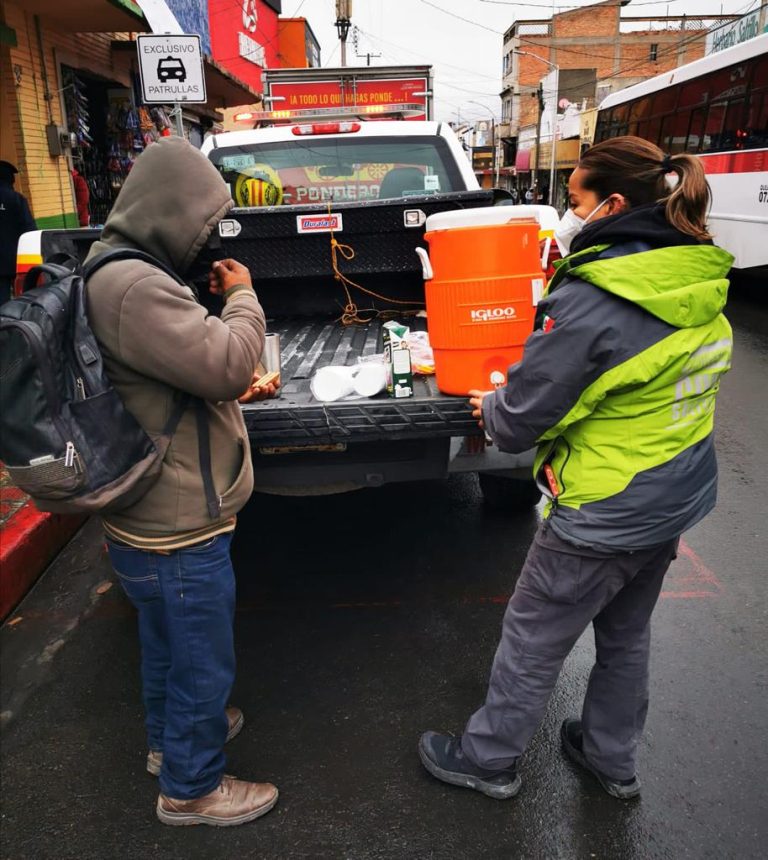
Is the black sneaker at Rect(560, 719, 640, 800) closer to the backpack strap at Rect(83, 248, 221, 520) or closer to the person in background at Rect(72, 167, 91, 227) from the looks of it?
the backpack strap at Rect(83, 248, 221, 520)

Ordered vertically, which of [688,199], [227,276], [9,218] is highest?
[688,199]

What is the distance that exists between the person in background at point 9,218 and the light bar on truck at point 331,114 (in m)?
2.51

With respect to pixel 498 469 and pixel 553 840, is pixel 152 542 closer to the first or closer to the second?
pixel 553 840

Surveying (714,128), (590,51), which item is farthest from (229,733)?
(590,51)

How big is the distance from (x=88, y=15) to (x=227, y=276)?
947cm

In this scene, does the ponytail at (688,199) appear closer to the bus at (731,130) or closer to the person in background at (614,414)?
the person in background at (614,414)

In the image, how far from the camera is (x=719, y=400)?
6992 mm

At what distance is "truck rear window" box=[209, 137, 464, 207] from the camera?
506 cm

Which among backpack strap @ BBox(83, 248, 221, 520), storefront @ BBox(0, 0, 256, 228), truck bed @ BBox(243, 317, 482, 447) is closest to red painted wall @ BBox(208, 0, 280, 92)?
storefront @ BBox(0, 0, 256, 228)

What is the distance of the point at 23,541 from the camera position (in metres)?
3.87

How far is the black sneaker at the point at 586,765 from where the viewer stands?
2420 millimetres

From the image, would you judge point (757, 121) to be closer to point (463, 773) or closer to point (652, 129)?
point (652, 129)

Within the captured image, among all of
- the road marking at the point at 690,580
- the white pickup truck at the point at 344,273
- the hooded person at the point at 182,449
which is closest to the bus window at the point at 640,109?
the white pickup truck at the point at 344,273

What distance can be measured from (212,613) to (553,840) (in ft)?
4.12
